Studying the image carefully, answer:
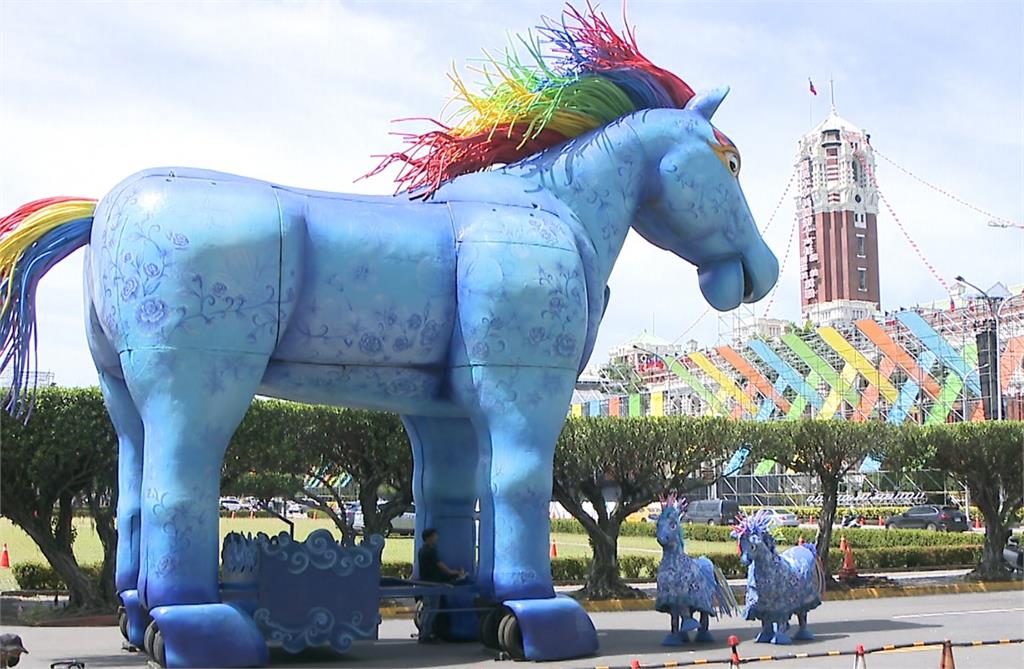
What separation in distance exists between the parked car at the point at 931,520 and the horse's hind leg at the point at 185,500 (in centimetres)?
3614

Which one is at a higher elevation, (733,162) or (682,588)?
(733,162)

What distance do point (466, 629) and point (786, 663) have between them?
2.98 metres

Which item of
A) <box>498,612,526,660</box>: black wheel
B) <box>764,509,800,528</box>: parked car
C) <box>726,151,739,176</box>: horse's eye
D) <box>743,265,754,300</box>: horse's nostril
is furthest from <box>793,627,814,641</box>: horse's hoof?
<box>764,509,800,528</box>: parked car

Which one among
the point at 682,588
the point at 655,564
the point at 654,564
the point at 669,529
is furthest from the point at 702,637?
the point at 655,564

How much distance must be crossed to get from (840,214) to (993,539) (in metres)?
96.0

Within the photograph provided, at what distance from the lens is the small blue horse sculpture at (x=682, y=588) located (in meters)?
11.8

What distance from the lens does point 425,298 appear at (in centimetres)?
995

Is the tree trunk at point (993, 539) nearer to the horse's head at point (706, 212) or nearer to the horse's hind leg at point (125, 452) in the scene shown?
the horse's head at point (706, 212)

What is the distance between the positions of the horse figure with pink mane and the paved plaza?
1.60 feet

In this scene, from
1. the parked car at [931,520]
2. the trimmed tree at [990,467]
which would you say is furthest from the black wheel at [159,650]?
the parked car at [931,520]

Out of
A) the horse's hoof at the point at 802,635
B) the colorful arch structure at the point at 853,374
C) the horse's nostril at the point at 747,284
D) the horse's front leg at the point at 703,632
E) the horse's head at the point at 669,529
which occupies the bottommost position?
the horse's hoof at the point at 802,635

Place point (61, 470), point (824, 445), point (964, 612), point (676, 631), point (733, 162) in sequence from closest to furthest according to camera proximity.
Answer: point (733, 162) < point (676, 631) < point (964, 612) < point (61, 470) < point (824, 445)

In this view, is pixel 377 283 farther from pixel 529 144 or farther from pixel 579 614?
pixel 579 614

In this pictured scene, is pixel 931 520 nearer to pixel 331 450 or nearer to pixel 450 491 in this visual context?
pixel 331 450
